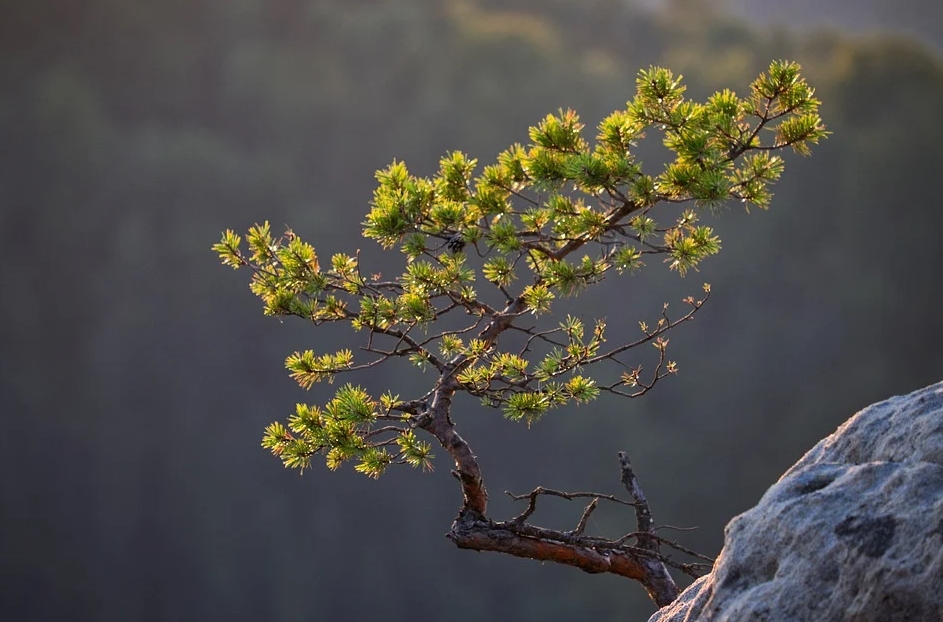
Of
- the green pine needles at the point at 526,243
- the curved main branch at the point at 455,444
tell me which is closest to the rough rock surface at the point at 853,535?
the green pine needles at the point at 526,243

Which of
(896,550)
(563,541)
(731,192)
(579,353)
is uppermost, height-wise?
(731,192)

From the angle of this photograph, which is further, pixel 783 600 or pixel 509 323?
pixel 509 323

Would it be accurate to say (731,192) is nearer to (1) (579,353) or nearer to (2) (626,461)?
(1) (579,353)

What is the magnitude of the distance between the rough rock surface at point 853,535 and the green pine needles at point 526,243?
1.40 ft

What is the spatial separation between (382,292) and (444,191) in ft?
0.70

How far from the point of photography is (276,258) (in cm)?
181

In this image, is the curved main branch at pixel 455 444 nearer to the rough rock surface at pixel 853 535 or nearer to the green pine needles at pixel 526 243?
the green pine needles at pixel 526 243

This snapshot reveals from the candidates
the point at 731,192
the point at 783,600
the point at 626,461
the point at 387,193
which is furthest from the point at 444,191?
the point at 783,600

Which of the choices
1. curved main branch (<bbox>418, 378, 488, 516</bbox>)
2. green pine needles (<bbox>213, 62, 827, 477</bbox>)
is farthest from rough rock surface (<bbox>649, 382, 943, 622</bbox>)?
curved main branch (<bbox>418, 378, 488, 516</bbox>)

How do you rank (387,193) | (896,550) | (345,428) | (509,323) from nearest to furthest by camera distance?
(896,550) < (345,428) < (387,193) < (509,323)

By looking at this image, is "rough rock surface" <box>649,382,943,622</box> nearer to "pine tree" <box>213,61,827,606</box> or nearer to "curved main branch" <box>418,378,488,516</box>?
"pine tree" <box>213,61,827,606</box>

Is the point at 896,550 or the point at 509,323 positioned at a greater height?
the point at 509,323

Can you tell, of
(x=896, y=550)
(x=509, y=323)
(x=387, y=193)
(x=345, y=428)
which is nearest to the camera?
(x=896, y=550)

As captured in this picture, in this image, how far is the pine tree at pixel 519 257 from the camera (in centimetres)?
170
